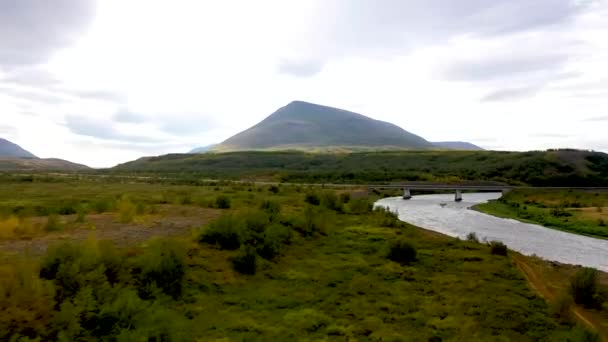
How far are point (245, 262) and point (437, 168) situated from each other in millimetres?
126432

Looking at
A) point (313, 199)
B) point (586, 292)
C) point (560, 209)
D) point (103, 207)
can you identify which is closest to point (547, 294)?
point (586, 292)

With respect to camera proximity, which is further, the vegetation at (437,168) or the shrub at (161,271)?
the vegetation at (437,168)

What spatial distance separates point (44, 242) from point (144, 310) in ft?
28.8

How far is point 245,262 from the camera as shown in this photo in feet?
63.5

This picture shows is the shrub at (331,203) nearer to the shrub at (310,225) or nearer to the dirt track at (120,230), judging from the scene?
the shrub at (310,225)

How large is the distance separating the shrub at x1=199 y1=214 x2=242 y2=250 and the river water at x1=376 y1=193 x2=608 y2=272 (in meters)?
19.6

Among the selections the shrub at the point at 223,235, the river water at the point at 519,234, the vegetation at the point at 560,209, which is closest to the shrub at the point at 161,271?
the shrub at the point at 223,235

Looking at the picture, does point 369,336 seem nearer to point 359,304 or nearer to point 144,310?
point 359,304

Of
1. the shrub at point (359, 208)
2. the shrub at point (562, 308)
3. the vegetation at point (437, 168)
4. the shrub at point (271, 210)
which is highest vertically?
the vegetation at point (437, 168)

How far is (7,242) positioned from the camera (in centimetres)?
1827

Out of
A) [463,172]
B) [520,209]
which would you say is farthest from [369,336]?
[463,172]

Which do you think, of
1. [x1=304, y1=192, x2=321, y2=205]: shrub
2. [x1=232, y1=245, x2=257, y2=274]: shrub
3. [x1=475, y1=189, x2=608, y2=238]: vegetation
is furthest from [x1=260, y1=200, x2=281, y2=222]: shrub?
[x1=475, y1=189, x2=608, y2=238]: vegetation

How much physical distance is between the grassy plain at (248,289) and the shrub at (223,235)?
0.05 m

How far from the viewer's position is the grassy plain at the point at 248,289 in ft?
37.4
